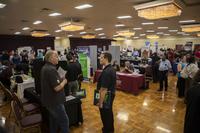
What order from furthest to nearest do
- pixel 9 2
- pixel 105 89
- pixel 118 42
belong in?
pixel 118 42
pixel 9 2
pixel 105 89

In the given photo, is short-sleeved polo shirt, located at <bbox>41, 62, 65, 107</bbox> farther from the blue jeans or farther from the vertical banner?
the vertical banner

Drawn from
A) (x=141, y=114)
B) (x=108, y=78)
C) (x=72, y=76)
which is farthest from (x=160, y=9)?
(x=72, y=76)

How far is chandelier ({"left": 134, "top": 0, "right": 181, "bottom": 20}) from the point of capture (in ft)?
11.6

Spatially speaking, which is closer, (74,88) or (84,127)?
(84,127)

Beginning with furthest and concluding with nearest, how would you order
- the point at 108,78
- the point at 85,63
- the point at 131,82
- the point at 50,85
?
the point at 85,63
the point at 131,82
the point at 108,78
the point at 50,85

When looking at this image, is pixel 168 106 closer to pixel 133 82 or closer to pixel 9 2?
pixel 133 82

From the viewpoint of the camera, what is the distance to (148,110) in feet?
13.7

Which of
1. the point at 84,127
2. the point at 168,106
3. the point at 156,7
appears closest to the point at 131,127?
the point at 84,127

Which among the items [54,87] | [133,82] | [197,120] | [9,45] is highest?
[9,45]

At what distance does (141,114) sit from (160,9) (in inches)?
106

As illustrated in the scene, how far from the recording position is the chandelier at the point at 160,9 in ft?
11.6

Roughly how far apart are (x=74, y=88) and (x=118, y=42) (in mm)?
20505

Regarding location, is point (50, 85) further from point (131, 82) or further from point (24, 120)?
point (131, 82)

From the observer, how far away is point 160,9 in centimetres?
379
